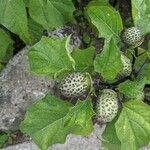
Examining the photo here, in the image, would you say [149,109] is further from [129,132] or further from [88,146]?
[88,146]

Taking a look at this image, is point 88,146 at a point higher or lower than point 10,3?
lower

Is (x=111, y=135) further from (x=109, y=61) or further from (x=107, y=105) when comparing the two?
(x=109, y=61)

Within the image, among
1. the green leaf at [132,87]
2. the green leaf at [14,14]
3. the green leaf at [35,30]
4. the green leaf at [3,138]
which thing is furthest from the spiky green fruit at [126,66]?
the green leaf at [3,138]

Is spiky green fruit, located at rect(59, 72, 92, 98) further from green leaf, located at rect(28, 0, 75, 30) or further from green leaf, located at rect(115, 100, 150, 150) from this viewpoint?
green leaf, located at rect(28, 0, 75, 30)

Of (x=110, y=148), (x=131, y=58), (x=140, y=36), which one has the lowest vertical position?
(x=110, y=148)

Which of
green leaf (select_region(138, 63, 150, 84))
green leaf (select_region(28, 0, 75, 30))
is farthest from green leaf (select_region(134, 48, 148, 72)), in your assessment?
green leaf (select_region(28, 0, 75, 30))

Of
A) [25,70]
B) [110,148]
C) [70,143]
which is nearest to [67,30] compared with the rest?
[25,70]
